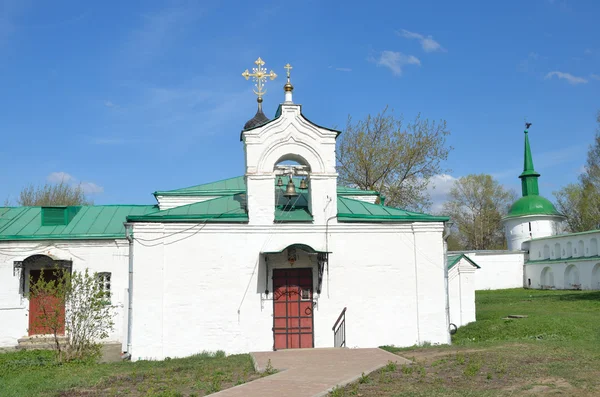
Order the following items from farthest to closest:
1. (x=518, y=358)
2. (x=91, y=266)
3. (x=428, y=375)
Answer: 1. (x=91, y=266)
2. (x=518, y=358)
3. (x=428, y=375)

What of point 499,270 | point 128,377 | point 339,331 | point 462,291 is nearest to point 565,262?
point 499,270

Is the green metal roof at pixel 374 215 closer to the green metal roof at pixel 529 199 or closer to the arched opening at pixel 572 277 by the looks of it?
the arched opening at pixel 572 277

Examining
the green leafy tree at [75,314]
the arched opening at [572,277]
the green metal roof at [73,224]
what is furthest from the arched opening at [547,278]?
the green leafy tree at [75,314]

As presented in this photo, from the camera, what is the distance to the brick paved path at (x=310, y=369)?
8602 millimetres

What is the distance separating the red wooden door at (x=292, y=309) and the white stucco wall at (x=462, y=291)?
7279mm

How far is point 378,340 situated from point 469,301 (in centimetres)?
693

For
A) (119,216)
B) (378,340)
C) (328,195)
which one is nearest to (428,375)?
(378,340)

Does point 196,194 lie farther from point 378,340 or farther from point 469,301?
point 469,301

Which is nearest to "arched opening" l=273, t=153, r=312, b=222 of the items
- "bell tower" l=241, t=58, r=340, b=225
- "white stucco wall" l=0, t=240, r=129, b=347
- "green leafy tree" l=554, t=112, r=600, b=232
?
"bell tower" l=241, t=58, r=340, b=225

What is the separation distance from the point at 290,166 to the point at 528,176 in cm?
4435

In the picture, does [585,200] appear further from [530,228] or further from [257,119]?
[257,119]

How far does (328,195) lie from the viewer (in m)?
14.4

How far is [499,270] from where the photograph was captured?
50188mm

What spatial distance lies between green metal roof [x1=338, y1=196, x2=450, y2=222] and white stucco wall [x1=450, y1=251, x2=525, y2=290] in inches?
1387
